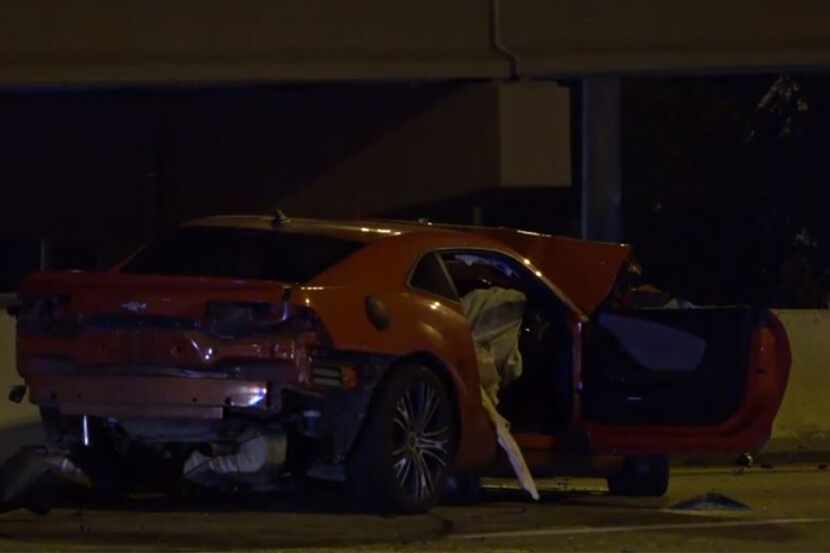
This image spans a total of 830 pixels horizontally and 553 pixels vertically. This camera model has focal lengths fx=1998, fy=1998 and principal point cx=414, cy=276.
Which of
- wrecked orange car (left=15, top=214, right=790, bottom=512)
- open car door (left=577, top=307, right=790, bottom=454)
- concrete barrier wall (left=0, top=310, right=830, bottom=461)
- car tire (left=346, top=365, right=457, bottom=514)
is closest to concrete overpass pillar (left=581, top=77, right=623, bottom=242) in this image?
concrete barrier wall (left=0, top=310, right=830, bottom=461)

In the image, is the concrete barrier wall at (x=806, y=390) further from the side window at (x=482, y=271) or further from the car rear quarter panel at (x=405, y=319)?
the car rear quarter panel at (x=405, y=319)

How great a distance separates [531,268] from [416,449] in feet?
5.33

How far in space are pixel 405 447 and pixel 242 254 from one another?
53.6 inches

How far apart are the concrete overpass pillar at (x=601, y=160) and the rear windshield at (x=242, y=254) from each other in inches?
259

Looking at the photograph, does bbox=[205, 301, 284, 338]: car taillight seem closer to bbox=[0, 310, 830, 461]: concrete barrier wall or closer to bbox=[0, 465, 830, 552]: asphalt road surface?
bbox=[0, 465, 830, 552]: asphalt road surface

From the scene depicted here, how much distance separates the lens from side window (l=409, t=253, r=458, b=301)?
10.0 m

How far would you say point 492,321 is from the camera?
10.7m

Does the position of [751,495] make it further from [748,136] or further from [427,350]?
[748,136]

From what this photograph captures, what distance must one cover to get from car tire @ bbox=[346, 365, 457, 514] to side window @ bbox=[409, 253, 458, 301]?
0.54m

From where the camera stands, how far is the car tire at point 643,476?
36.7ft

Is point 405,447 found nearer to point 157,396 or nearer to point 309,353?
point 309,353

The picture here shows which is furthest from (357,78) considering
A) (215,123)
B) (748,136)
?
(748,136)

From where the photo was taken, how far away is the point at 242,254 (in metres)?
10.1

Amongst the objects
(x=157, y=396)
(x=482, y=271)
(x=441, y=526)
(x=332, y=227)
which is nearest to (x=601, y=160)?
(x=482, y=271)
